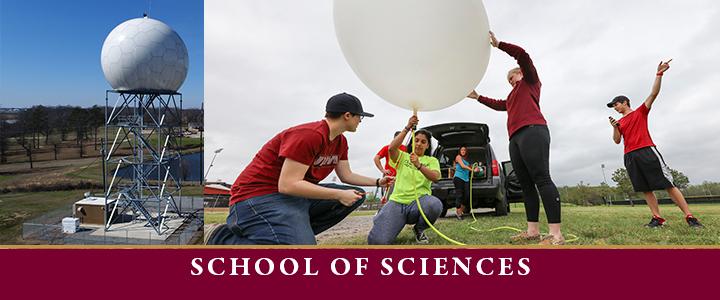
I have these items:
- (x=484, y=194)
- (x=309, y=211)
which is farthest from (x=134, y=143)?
(x=309, y=211)

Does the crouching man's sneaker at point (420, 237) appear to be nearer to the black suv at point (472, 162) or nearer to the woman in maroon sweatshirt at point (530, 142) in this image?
the woman in maroon sweatshirt at point (530, 142)

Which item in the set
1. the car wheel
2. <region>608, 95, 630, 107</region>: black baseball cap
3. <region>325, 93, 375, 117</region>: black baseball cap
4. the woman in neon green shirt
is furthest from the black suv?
<region>325, 93, 375, 117</region>: black baseball cap

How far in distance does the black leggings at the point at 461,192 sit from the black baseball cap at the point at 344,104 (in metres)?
2.49

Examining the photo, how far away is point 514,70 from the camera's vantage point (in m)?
2.94

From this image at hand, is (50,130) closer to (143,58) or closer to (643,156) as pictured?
(143,58)

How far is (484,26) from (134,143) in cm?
1298

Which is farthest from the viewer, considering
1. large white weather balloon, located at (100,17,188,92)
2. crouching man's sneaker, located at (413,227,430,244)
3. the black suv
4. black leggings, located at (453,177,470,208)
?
large white weather balloon, located at (100,17,188,92)

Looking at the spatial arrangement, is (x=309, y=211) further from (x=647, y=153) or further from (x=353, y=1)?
(x=647, y=153)

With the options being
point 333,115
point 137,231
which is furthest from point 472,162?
point 137,231

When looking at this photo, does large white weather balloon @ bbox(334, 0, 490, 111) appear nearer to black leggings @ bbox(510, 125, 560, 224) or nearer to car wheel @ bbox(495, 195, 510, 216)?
black leggings @ bbox(510, 125, 560, 224)

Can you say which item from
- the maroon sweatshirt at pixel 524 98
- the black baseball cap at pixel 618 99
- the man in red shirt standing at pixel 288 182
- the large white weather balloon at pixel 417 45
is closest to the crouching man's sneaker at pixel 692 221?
the black baseball cap at pixel 618 99

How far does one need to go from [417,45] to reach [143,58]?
35.9 ft

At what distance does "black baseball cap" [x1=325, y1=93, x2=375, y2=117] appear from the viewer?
2.39 metres

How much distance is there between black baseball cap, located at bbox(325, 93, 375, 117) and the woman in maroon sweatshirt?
899 millimetres
